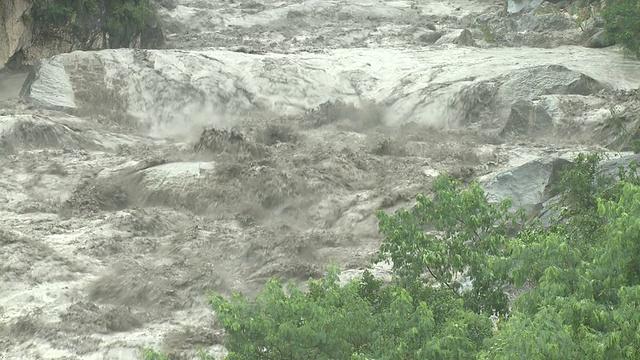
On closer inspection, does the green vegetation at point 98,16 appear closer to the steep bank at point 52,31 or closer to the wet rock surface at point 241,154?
the steep bank at point 52,31

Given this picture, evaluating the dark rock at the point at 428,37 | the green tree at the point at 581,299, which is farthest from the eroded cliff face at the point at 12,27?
the green tree at the point at 581,299

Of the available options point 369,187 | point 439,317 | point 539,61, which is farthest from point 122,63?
point 439,317

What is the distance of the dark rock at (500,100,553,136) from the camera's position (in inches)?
1024

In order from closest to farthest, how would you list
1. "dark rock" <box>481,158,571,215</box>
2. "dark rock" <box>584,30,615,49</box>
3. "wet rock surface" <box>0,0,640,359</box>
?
"wet rock surface" <box>0,0,640,359</box> < "dark rock" <box>481,158,571,215</box> < "dark rock" <box>584,30,615,49</box>

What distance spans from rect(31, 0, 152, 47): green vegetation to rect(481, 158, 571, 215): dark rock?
66.9 feet

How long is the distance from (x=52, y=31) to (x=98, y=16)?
228cm

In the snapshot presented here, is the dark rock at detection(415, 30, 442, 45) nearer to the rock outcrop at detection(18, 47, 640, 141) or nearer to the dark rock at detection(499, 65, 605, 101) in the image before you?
the rock outcrop at detection(18, 47, 640, 141)

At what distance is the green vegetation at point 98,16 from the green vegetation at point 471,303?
25.7m

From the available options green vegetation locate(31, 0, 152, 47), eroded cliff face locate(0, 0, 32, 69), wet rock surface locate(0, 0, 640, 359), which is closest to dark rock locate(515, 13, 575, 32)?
wet rock surface locate(0, 0, 640, 359)

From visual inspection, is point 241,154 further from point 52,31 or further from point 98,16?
point 98,16

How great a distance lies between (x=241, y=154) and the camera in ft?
78.7

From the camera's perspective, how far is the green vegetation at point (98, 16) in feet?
113

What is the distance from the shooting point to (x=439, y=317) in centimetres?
1114

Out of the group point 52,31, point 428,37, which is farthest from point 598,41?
point 52,31
